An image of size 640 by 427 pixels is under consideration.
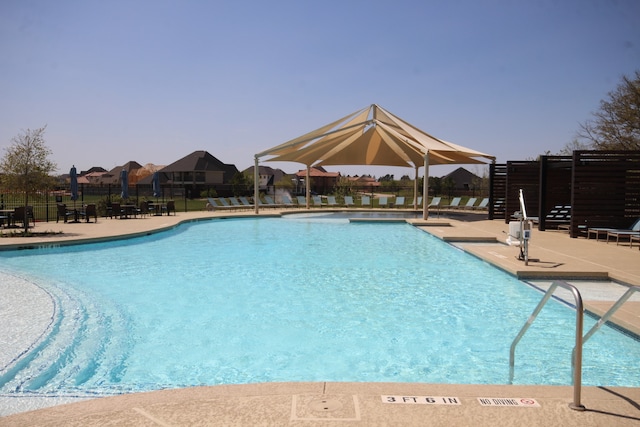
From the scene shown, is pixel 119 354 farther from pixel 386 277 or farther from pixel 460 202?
pixel 460 202

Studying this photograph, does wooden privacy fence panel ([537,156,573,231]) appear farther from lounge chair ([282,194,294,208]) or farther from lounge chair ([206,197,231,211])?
lounge chair ([282,194,294,208])

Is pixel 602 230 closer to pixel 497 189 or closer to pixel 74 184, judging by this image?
pixel 497 189

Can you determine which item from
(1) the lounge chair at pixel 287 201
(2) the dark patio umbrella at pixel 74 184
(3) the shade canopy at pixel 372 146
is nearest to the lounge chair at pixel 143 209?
(2) the dark patio umbrella at pixel 74 184

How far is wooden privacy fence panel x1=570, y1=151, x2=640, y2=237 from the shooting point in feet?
36.9

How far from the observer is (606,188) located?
445 inches

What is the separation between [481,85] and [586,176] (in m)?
9.28

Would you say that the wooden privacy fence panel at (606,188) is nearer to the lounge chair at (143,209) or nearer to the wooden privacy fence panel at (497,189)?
the wooden privacy fence panel at (497,189)

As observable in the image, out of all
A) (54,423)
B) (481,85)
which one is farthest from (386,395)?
(481,85)

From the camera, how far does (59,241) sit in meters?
10.7

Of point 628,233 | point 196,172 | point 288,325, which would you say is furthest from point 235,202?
point 196,172

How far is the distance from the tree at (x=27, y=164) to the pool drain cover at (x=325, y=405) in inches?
462

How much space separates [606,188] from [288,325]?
9552mm

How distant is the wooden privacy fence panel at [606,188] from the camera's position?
36.9 feet

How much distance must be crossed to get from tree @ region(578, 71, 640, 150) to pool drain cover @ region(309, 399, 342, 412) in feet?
91.1
